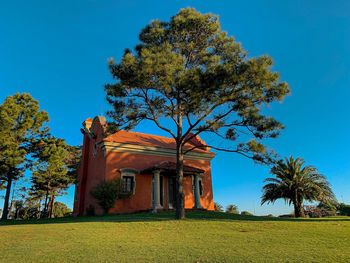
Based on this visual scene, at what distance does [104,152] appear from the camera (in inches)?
808

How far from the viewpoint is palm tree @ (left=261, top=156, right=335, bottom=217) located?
68.4 ft

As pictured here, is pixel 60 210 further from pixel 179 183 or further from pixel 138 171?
pixel 179 183

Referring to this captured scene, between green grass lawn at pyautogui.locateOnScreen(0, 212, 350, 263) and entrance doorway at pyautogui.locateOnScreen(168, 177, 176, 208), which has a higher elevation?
entrance doorway at pyautogui.locateOnScreen(168, 177, 176, 208)

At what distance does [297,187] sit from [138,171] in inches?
527

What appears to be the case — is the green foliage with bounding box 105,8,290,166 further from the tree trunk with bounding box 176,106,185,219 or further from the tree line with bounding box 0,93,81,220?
the tree line with bounding box 0,93,81,220

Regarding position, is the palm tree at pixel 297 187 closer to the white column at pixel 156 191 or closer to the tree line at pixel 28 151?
the white column at pixel 156 191

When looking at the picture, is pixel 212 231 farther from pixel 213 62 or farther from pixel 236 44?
pixel 236 44

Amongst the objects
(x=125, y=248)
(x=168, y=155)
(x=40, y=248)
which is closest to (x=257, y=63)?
(x=125, y=248)

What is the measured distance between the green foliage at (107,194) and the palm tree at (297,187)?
1278cm

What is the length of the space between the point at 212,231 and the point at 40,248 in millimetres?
5609

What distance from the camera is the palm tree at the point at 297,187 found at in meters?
20.8

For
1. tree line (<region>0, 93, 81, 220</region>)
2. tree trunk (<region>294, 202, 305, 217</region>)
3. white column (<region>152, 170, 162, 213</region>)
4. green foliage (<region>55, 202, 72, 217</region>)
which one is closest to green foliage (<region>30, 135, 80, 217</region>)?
tree line (<region>0, 93, 81, 220</region>)

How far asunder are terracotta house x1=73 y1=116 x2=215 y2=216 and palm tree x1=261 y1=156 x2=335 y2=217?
590 cm

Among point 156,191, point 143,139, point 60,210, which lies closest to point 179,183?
point 156,191
